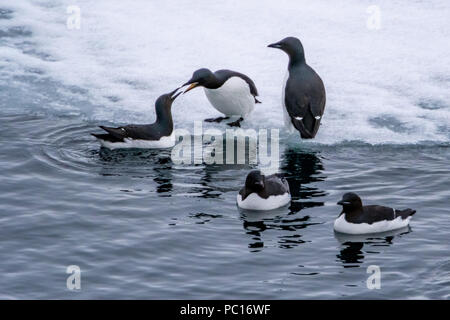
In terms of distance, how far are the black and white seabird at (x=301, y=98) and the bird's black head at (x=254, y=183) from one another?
2653 mm

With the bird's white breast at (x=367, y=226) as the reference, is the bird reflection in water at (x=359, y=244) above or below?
below

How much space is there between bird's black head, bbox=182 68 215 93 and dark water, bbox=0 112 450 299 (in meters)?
1.65

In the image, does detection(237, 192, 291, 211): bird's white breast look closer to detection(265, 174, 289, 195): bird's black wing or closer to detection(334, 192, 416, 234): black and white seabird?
detection(265, 174, 289, 195): bird's black wing

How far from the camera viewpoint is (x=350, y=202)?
40.6 ft

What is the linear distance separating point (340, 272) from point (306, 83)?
5764 mm

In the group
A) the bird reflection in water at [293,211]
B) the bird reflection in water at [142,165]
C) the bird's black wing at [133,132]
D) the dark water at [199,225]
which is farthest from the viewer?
the bird's black wing at [133,132]

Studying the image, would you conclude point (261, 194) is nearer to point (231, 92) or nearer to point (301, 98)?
point (301, 98)

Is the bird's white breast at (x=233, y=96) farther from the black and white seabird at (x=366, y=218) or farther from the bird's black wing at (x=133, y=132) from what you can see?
the black and white seabird at (x=366, y=218)

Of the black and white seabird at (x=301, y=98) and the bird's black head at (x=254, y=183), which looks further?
the black and white seabird at (x=301, y=98)

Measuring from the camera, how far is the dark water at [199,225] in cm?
1059

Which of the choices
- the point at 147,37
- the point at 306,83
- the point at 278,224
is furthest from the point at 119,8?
the point at 278,224

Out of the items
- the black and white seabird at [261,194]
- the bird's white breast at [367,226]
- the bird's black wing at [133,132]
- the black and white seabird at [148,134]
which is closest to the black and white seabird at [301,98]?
the black and white seabird at [148,134]

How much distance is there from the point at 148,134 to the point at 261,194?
3126mm
